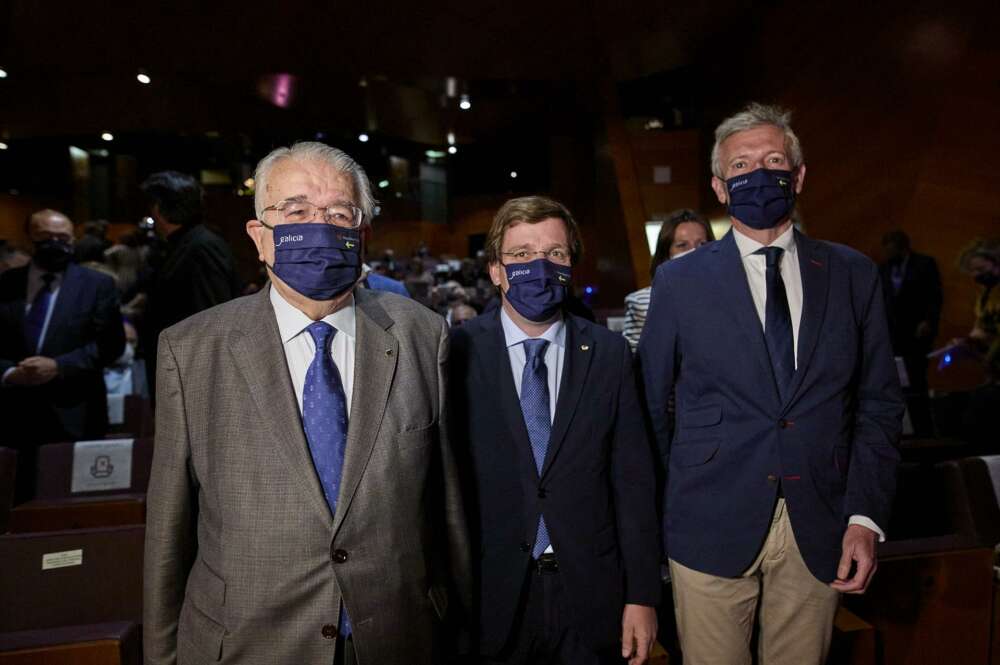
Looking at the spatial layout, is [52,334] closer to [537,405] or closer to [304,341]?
[304,341]

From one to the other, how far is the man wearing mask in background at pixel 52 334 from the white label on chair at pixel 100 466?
596 mm

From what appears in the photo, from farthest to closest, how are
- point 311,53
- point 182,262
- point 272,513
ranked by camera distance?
point 311,53
point 182,262
point 272,513

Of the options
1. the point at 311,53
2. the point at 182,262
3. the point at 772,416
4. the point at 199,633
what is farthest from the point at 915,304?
the point at 311,53

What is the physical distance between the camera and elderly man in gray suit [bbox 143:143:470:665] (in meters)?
1.13

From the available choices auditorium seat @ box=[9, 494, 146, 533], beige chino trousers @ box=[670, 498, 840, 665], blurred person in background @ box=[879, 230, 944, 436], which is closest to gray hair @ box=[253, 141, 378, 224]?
beige chino trousers @ box=[670, 498, 840, 665]

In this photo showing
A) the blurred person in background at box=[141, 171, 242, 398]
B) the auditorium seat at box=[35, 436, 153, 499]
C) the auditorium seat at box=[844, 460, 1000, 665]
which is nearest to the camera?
the auditorium seat at box=[844, 460, 1000, 665]

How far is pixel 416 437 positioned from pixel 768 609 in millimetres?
913

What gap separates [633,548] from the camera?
1481 mm

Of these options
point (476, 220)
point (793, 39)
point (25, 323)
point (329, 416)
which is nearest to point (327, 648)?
point (329, 416)

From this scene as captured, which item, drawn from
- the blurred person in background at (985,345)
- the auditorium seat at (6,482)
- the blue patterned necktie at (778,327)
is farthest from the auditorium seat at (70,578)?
the blurred person in background at (985,345)

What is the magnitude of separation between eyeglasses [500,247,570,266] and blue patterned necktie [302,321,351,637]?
0.56m

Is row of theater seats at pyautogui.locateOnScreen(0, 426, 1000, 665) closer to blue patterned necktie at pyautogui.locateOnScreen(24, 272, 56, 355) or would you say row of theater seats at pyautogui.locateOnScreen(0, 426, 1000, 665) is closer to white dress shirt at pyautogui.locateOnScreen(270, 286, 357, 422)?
white dress shirt at pyautogui.locateOnScreen(270, 286, 357, 422)

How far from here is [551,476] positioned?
1.45 m

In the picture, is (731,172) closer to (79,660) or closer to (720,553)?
(720,553)
